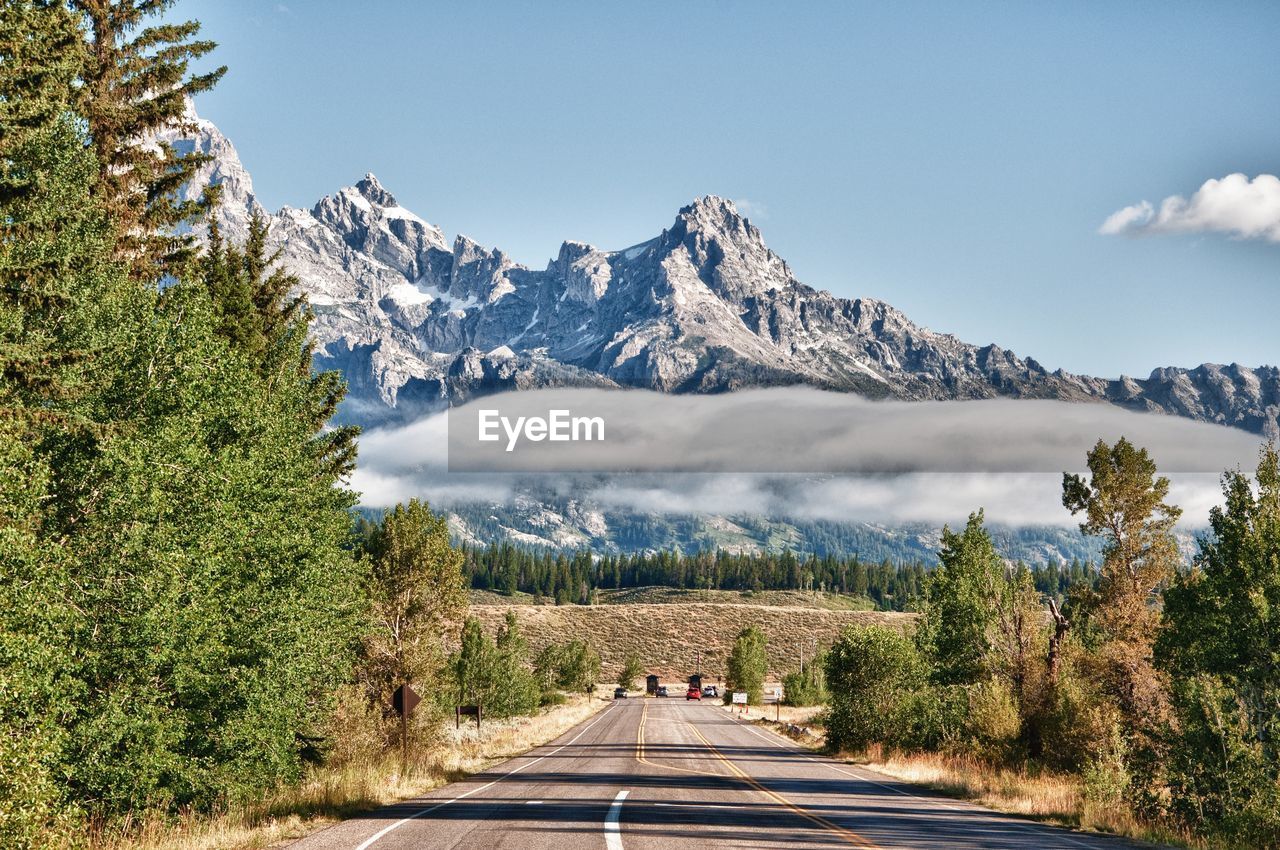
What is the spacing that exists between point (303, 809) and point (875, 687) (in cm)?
3277

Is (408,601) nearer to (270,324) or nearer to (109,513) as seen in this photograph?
(270,324)

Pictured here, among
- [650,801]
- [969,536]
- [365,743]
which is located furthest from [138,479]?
[969,536]

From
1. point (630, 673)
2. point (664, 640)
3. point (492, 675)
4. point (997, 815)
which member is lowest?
point (630, 673)

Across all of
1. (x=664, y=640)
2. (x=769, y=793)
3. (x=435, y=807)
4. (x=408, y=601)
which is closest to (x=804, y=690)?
(x=408, y=601)

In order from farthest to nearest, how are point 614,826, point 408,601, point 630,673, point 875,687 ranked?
point 630,673 < point 875,687 < point 408,601 < point 614,826

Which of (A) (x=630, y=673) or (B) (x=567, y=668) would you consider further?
(A) (x=630, y=673)

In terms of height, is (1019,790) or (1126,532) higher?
(1126,532)

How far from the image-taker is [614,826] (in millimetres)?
18766

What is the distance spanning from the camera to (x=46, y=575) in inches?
617

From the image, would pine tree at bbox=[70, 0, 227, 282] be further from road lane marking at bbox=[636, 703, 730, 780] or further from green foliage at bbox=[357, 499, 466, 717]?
road lane marking at bbox=[636, 703, 730, 780]

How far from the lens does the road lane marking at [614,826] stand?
16.1m

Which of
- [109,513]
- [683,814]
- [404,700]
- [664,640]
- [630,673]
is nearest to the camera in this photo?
[109,513]

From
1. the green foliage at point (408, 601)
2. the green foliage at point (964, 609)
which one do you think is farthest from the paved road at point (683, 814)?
the green foliage at point (964, 609)

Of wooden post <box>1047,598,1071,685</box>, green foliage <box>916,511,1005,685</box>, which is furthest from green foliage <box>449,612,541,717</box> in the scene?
wooden post <box>1047,598,1071,685</box>
